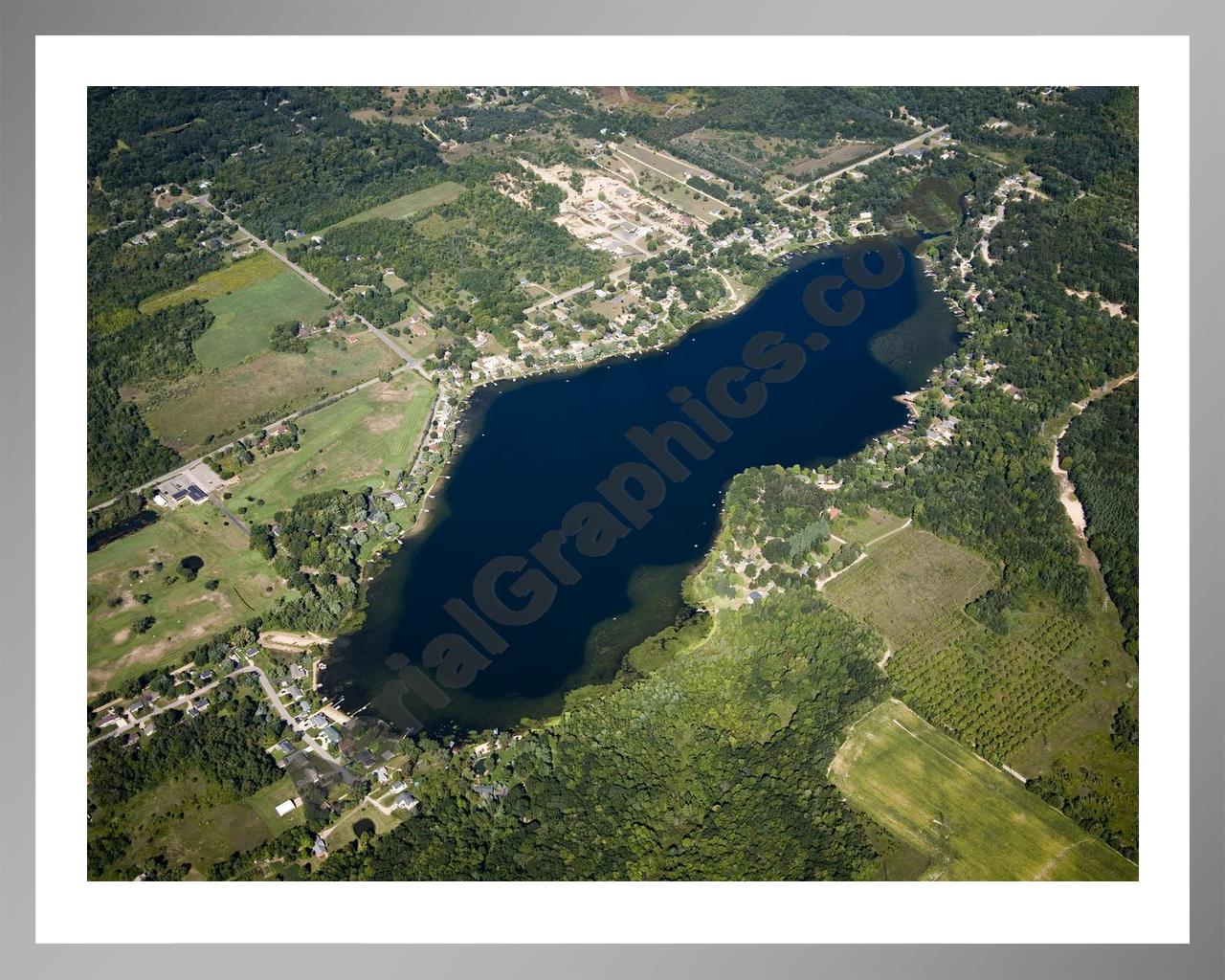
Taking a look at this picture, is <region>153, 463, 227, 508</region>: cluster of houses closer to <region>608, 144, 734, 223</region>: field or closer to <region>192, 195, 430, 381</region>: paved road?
<region>192, 195, 430, 381</region>: paved road

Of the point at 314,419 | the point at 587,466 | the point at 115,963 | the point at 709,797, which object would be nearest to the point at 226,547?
the point at 314,419

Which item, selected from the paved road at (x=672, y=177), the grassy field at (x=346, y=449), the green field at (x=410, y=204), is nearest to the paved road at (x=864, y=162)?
the paved road at (x=672, y=177)

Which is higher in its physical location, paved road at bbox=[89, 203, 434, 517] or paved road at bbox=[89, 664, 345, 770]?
paved road at bbox=[89, 203, 434, 517]

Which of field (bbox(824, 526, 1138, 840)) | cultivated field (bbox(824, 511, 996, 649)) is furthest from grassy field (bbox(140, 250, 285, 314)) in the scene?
field (bbox(824, 526, 1138, 840))

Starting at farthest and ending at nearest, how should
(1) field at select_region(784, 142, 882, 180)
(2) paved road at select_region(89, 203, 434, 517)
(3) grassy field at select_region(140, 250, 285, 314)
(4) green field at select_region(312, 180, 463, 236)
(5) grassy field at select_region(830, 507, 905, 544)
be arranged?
(1) field at select_region(784, 142, 882, 180) < (4) green field at select_region(312, 180, 463, 236) < (3) grassy field at select_region(140, 250, 285, 314) < (2) paved road at select_region(89, 203, 434, 517) < (5) grassy field at select_region(830, 507, 905, 544)

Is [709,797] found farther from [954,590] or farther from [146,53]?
[146,53]

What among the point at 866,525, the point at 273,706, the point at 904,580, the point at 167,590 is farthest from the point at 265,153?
the point at 904,580
